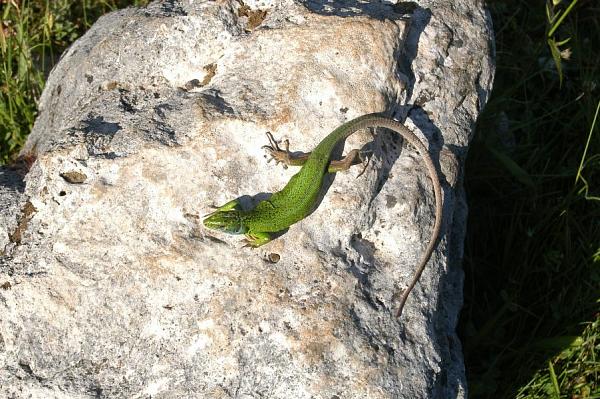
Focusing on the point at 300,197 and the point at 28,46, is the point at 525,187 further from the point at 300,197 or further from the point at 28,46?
the point at 28,46

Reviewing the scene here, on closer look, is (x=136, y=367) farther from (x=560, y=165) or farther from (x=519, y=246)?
(x=560, y=165)

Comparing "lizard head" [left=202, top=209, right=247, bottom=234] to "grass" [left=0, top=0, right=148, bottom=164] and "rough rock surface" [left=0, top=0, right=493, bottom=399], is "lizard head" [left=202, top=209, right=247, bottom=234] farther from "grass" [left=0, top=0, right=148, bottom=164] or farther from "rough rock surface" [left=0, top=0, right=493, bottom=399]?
"grass" [left=0, top=0, right=148, bottom=164]

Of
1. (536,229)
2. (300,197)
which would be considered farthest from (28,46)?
(536,229)

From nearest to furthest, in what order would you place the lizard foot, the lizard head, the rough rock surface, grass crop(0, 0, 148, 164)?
the rough rock surface < the lizard head < the lizard foot < grass crop(0, 0, 148, 164)

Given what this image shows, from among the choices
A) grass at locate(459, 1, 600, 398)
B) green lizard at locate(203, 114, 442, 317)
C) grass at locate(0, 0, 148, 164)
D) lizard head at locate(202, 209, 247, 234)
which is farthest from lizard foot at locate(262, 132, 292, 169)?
grass at locate(0, 0, 148, 164)

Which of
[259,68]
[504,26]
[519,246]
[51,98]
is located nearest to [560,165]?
[519,246]

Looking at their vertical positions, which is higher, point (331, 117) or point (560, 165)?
point (331, 117)
